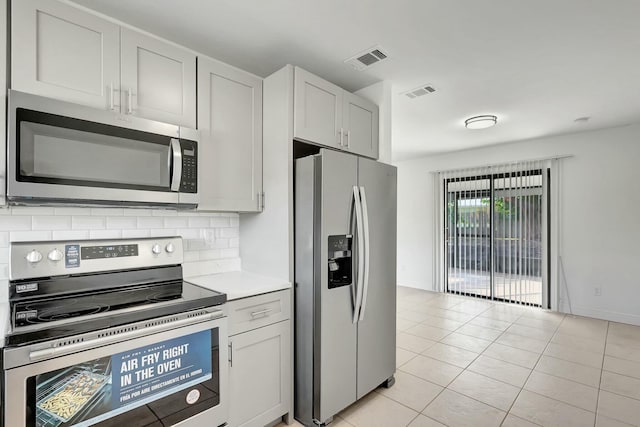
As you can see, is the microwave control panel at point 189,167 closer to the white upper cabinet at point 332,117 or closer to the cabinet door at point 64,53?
the cabinet door at point 64,53

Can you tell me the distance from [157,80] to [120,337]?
1404 mm

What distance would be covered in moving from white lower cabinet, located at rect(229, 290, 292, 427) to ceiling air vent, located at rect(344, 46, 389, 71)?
177 cm

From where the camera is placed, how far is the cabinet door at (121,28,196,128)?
68.2 inches

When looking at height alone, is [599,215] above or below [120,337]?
above

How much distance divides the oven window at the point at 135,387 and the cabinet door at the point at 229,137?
2.84ft

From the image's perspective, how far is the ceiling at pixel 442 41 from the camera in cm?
181

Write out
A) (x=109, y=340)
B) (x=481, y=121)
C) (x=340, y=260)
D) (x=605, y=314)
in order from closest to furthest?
1. (x=109, y=340)
2. (x=340, y=260)
3. (x=481, y=121)
4. (x=605, y=314)

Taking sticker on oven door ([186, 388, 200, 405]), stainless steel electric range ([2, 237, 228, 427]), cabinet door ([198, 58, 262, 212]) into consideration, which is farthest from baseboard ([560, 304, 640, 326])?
sticker on oven door ([186, 388, 200, 405])

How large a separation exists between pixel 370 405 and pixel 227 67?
259cm

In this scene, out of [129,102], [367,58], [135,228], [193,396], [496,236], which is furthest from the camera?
[496,236]

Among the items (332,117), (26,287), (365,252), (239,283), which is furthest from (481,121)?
(26,287)

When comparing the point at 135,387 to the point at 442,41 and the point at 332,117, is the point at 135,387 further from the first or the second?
the point at 442,41

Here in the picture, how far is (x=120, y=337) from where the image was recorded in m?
1.35

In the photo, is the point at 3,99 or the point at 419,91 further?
the point at 419,91
